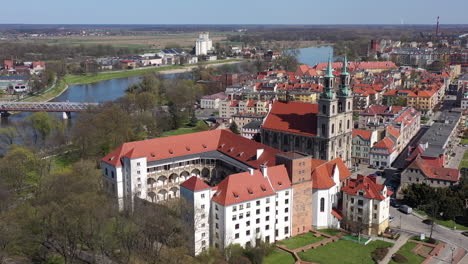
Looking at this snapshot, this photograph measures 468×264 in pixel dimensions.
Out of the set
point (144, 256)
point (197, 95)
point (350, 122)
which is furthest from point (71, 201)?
point (197, 95)

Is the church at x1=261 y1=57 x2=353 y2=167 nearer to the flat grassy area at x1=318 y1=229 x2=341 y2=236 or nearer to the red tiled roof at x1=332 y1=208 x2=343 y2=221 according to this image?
the red tiled roof at x1=332 y1=208 x2=343 y2=221

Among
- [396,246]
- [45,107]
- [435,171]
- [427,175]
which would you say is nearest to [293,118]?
[427,175]

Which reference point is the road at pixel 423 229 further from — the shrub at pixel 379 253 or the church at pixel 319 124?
the church at pixel 319 124

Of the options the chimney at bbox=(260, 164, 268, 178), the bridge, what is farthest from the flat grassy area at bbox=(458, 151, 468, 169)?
the bridge

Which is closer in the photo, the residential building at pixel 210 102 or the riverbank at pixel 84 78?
the residential building at pixel 210 102

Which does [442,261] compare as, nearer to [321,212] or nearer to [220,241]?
[321,212]

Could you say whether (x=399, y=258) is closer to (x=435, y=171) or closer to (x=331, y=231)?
(x=331, y=231)

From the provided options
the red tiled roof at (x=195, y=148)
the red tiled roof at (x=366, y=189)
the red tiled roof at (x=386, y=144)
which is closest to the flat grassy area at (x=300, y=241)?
the red tiled roof at (x=366, y=189)
